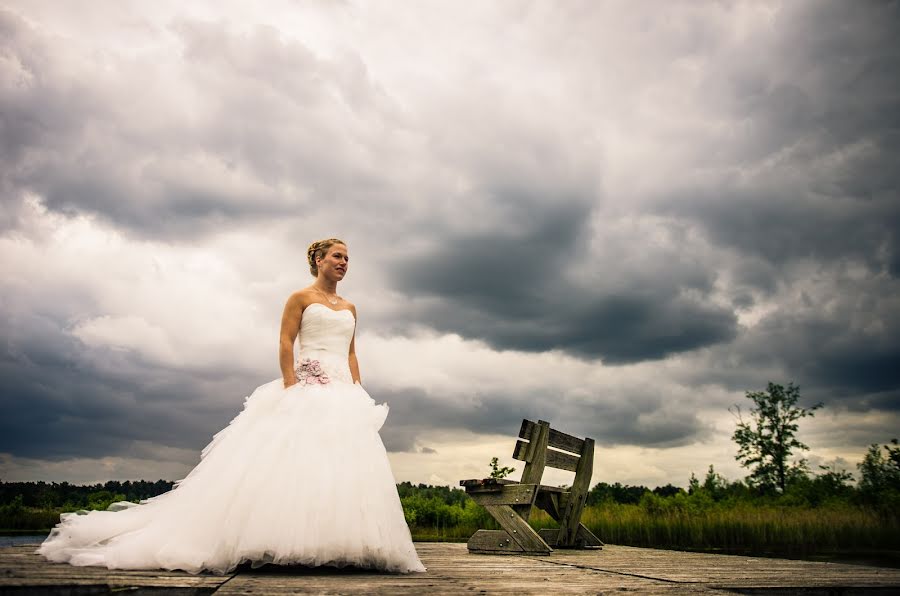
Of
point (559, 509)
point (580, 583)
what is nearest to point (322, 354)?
point (580, 583)

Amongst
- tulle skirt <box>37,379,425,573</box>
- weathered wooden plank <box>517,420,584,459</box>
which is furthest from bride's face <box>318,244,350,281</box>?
weathered wooden plank <box>517,420,584,459</box>

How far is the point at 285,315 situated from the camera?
184 inches

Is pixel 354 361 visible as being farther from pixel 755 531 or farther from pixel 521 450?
pixel 755 531

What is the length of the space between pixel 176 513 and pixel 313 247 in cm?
229

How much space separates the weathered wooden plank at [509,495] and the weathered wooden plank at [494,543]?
319 millimetres

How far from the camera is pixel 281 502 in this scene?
377 cm

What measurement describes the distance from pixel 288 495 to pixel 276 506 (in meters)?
0.10

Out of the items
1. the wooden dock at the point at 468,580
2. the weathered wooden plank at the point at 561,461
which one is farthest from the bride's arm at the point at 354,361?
the weathered wooden plank at the point at 561,461

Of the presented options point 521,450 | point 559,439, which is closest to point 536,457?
point 521,450

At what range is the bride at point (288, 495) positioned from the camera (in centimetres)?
360

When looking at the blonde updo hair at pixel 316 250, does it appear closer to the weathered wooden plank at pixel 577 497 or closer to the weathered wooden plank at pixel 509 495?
the weathered wooden plank at pixel 509 495

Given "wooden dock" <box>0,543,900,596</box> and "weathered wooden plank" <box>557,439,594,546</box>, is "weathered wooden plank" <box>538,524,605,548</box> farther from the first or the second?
"wooden dock" <box>0,543,900,596</box>

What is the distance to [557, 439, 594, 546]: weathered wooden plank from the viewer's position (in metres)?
7.34

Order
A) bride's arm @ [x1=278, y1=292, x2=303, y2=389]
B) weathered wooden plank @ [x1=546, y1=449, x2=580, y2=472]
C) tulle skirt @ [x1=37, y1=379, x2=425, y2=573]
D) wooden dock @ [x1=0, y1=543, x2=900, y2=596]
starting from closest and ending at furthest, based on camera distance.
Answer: wooden dock @ [x1=0, y1=543, x2=900, y2=596]
tulle skirt @ [x1=37, y1=379, x2=425, y2=573]
bride's arm @ [x1=278, y1=292, x2=303, y2=389]
weathered wooden plank @ [x1=546, y1=449, x2=580, y2=472]
